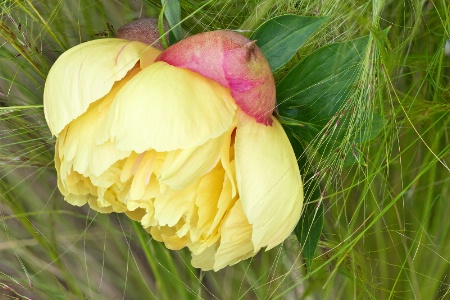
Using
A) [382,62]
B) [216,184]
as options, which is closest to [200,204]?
[216,184]

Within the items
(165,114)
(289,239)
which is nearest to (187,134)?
(165,114)

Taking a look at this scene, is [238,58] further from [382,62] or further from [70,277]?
[70,277]

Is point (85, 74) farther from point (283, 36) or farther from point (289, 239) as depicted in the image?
point (289, 239)

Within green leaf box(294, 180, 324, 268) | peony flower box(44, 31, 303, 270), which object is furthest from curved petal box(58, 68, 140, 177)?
green leaf box(294, 180, 324, 268)

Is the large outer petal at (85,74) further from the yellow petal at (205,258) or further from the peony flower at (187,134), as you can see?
the yellow petal at (205,258)

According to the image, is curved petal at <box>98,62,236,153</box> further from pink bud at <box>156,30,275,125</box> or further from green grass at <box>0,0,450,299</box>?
green grass at <box>0,0,450,299</box>

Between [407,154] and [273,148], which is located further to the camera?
[407,154]
